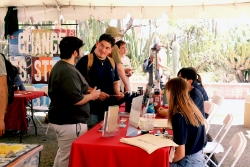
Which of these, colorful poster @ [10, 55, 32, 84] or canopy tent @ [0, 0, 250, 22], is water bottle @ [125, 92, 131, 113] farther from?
colorful poster @ [10, 55, 32, 84]

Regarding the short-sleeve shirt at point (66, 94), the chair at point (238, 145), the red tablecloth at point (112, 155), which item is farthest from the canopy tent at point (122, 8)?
the red tablecloth at point (112, 155)

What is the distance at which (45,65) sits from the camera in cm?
707

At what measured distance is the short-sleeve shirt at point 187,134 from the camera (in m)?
2.25

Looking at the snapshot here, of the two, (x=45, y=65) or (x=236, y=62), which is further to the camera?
(x=236, y=62)

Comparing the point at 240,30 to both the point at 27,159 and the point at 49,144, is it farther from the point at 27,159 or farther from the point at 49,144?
the point at 27,159

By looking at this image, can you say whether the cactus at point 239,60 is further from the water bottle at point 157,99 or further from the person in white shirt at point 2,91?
the person in white shirt at point 2,91

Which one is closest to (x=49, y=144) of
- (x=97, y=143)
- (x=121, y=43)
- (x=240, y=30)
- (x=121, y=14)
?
(x=121, y=43)

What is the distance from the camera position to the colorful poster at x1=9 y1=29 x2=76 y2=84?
23.1 feet

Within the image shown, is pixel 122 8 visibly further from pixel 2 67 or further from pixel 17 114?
pixel 2 67

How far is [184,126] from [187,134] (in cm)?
9

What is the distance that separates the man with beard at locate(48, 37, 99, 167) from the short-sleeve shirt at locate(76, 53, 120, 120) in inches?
15.6

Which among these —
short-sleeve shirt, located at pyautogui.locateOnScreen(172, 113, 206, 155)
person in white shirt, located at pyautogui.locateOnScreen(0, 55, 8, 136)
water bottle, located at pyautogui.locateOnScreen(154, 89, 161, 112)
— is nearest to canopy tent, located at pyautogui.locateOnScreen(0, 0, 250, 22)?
water bottle, located at pyautogui.locateOnScreen(154, 89, 161, 112)

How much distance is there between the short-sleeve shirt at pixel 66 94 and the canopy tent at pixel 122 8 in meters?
3.43

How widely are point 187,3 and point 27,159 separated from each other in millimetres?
4677
